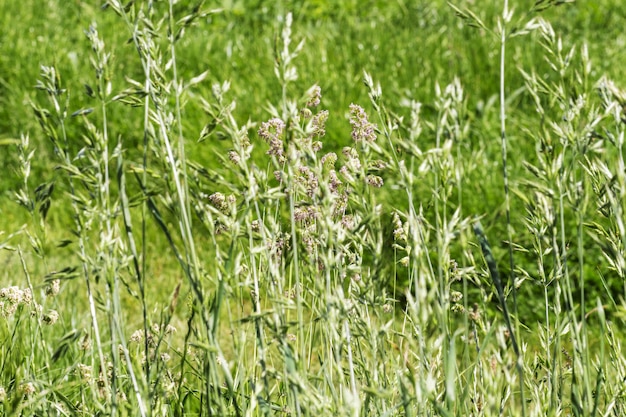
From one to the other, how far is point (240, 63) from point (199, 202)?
5055 mm

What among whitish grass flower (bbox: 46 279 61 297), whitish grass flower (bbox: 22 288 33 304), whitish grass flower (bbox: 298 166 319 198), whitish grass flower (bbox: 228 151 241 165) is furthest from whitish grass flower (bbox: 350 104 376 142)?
whitish grass flower (bbox: 22 288 33 304)

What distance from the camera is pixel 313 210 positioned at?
216cm

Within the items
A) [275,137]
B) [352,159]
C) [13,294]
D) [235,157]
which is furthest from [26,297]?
[352,159]

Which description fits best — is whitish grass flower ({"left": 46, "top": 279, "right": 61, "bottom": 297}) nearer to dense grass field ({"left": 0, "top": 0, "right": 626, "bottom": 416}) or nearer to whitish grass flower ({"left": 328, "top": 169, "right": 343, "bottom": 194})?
dense grass field ({"left": 0, "top": 0, "right": 626, "bottom": 416})

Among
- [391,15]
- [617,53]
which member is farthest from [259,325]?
[391,15]

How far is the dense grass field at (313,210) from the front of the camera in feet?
5.43

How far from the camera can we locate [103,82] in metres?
1.75

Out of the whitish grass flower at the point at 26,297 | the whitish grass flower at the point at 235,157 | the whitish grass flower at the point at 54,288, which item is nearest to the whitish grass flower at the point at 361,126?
the whitish grass flower at the point at 235,157

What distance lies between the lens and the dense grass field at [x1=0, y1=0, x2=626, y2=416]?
1.66m

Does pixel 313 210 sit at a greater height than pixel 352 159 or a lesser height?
lesser

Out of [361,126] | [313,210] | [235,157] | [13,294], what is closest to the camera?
[235,157]

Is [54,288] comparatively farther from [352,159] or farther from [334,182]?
[352,159]

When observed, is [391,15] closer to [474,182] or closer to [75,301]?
[474,182]

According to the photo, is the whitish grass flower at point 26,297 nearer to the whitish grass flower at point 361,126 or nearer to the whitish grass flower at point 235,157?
the whitish grass flower at point 235,157
